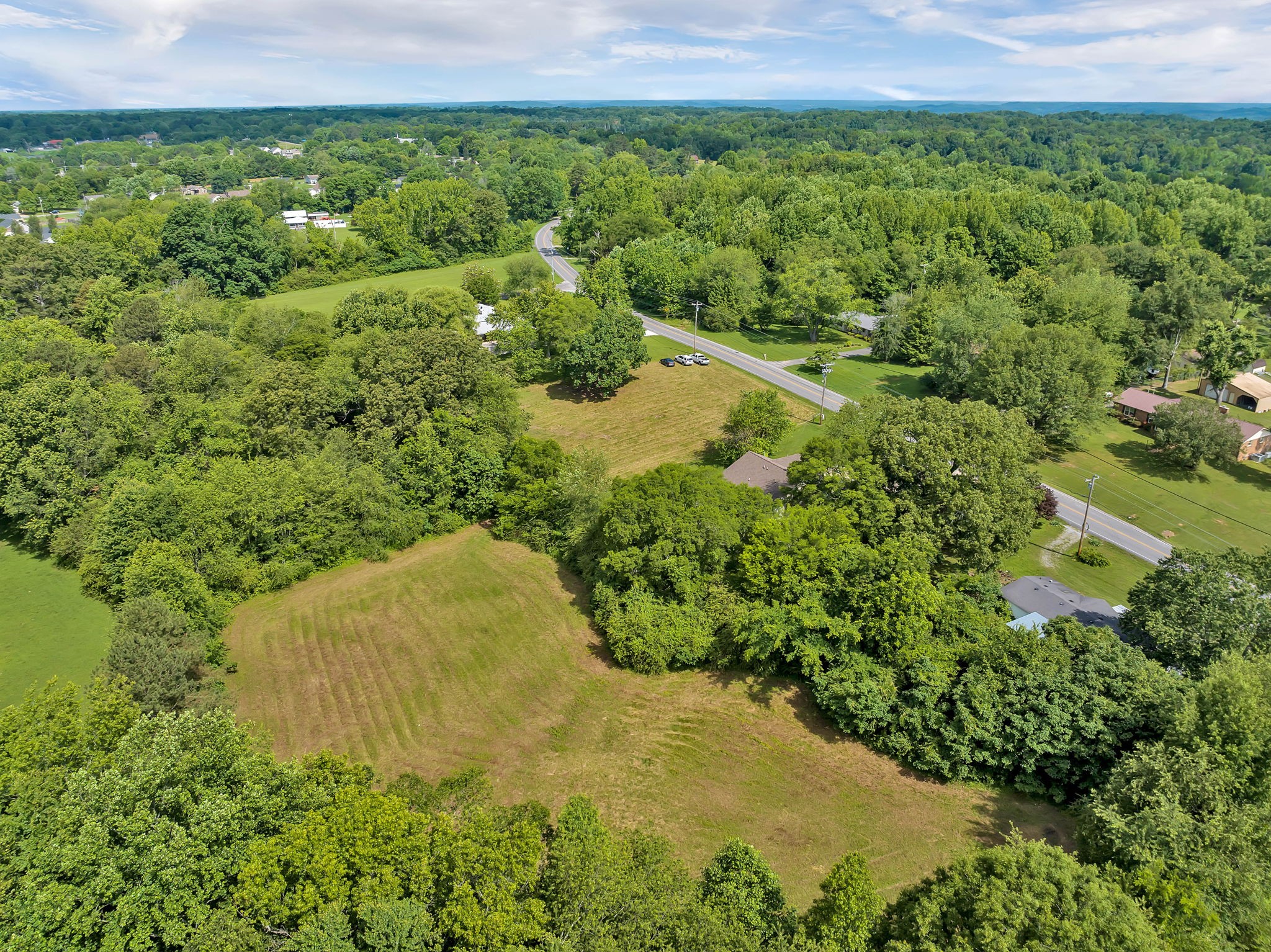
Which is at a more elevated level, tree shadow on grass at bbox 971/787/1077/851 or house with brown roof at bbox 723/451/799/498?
house with brown roof at bbox 723/451/799/498

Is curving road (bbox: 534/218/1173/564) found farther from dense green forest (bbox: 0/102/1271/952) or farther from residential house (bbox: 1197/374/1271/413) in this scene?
residential house (bbox: 1197/374/1271/413)

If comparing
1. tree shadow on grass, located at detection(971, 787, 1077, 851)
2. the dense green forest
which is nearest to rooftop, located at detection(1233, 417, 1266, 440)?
the dense green forest

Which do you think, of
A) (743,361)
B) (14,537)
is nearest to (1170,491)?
(743,361)

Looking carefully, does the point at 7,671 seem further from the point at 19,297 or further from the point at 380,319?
the point at 19,297

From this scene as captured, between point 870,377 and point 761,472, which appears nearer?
point 761,472

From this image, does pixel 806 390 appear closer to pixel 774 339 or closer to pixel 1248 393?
pixel 774 339

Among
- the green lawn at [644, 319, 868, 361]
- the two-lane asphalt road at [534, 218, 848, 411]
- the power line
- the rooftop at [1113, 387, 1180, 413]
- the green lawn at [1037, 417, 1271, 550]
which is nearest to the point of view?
the green lawn at [1037, 417, 1271, 550]

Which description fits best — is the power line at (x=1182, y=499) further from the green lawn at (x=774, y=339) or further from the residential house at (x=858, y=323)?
the green lawn at (x=774, y=339)

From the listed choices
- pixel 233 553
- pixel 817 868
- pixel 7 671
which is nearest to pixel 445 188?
pixel 233 553
